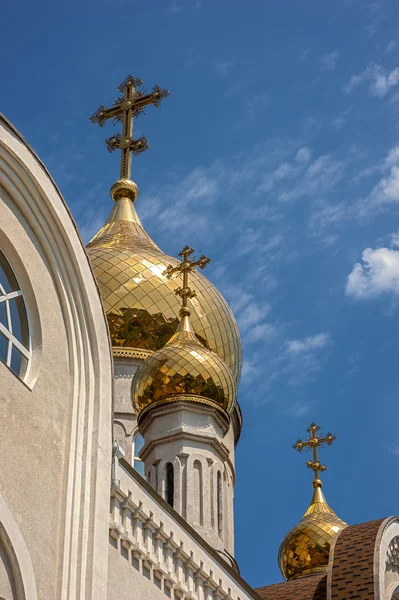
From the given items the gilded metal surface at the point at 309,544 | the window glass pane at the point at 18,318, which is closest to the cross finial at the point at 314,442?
the gilded metal surface at the point at 309,544

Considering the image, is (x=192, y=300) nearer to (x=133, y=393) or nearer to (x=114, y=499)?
(x=133, y=393)

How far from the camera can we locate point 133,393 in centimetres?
1964

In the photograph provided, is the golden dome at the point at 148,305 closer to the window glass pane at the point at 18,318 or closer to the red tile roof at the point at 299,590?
the red tile roof at the point at 299,590

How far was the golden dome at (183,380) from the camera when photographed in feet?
62.5

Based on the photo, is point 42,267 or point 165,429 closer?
point 42,267

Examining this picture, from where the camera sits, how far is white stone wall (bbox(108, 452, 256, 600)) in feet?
41.8

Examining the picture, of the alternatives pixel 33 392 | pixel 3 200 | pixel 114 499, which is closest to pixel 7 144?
pixel 3 200

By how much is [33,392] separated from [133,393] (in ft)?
25.7

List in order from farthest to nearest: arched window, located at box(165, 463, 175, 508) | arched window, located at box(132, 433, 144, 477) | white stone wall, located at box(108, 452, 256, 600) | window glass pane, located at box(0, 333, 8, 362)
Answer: arched window, located at box(132, 433, 144, 477)
arched window, located at box(165, 463, 175, 508)
white stone wall, located at box(108, 452, 256, 600)
window glass pane, located at box(0, 333, 8, 362)

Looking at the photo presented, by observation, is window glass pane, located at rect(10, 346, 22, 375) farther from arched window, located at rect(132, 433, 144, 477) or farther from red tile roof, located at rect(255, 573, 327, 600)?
arched window, located at rect(132, 433, 144, 477)

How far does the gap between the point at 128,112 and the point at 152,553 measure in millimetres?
11942

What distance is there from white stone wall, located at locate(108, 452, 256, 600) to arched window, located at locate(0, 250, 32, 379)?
1.53 m

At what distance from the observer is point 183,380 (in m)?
19.1

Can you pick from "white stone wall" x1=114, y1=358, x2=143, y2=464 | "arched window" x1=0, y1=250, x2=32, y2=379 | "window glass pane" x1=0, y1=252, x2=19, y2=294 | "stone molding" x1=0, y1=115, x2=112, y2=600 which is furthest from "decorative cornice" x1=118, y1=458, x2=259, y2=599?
"white stone wall" x1=114, y1=358, x2=143, y2=464
